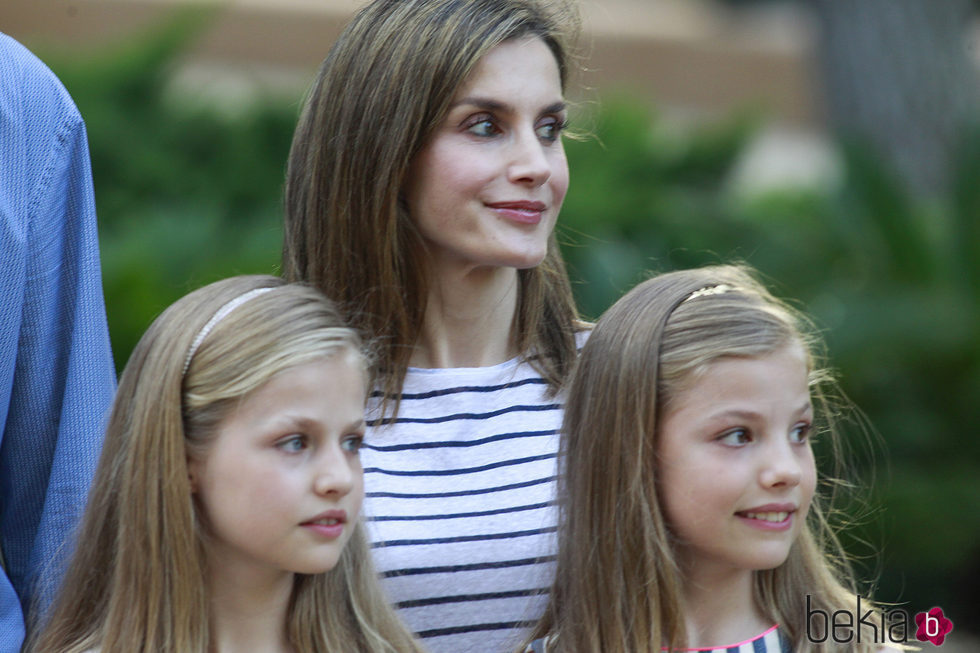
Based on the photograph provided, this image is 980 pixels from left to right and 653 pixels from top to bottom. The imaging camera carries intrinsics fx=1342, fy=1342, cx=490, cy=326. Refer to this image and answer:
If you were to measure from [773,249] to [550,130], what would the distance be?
10.5 feet

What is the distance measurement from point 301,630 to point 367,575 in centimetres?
15

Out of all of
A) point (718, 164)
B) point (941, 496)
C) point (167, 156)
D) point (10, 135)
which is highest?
point (10, 135)

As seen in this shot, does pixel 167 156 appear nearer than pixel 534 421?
No

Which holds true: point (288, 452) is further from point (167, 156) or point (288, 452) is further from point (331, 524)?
point (167, 156)

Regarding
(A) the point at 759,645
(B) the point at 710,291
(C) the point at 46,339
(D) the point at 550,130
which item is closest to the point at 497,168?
(D) the point at 550,130

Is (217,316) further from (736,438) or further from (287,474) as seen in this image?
(736,438)

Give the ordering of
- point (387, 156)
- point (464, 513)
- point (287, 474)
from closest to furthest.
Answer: point (287, 474) < point (464, 513) < point (387, 156)

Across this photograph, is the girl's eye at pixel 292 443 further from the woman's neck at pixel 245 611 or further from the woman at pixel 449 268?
the woman at pixel 449 268

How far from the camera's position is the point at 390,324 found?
2494 mm

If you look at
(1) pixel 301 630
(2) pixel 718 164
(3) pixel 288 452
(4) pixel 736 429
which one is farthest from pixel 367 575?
(2) pixel 718 164

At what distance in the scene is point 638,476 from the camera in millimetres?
2027

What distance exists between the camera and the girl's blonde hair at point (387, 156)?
7.80ft

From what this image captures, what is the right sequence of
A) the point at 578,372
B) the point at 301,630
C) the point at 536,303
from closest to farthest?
1. the point at 301,630
2. the point at 578,372
3. the point at 536,303

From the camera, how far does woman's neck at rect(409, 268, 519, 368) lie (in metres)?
2.51
